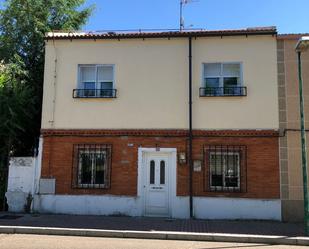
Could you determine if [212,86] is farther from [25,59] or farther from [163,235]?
[25,59]

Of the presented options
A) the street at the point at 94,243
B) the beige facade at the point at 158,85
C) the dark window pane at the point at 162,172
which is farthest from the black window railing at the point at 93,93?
the street at the point at 94,243

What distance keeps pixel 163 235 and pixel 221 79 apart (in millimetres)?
5823

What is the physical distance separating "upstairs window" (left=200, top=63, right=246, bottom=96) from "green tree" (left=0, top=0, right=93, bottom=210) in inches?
240

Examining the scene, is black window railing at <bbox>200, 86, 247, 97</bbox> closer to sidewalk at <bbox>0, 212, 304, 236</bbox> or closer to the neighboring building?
the neighboring building

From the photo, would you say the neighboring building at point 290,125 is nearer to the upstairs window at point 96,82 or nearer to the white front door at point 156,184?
the white front door at point 156,184

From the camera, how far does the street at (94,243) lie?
9094 millimetres

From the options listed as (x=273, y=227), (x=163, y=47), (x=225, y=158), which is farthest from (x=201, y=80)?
(x=273, y=227)

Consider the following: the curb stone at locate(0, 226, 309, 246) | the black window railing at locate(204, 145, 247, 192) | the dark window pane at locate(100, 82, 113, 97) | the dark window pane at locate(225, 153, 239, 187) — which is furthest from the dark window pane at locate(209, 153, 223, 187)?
the dark window pane at locate(100, 82, 113, 97)

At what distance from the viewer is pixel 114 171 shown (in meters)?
13.7

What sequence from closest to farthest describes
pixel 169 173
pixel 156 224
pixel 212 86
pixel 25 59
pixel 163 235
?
1. pixel 163 235
2. pixel 156 224
3. pixel 169 173
4. pixel 212 86
5. pixel 25 59

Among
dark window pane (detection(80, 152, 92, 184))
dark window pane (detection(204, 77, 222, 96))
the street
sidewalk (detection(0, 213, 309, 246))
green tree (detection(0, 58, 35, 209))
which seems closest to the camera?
Result: the street

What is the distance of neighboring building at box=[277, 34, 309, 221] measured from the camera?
12.9 metres

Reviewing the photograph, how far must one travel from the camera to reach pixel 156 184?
535 inches

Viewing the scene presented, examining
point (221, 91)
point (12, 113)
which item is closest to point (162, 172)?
point (221, 91)
